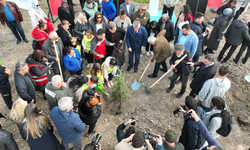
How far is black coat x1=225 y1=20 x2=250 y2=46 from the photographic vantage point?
5.71 m

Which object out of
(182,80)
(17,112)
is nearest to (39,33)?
(17,112)

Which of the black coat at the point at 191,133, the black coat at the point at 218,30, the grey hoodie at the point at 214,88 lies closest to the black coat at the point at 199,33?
the black coat at the point at 218,30

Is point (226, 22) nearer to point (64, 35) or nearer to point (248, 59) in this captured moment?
point (248, 59)

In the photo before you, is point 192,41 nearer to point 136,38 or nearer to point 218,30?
point 136,38

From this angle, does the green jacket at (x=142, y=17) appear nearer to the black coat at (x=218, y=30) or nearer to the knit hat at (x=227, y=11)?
the black coat at (x=218, y=30)

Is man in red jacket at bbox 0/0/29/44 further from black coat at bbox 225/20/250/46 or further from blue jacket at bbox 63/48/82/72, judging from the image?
black coat at bbox 225/20/250/46

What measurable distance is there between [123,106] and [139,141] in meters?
2.69

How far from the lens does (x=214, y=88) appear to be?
3.83 meters

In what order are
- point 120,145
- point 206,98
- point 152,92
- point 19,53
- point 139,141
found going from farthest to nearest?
point 19,53, point 152,92, point 206,98, point 120,145, point 139,141

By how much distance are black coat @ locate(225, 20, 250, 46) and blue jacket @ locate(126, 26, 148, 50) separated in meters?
3.26

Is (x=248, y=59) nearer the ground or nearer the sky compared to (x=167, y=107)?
nearer the sky

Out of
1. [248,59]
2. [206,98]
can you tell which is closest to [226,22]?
[248,59]

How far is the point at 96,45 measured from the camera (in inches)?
209

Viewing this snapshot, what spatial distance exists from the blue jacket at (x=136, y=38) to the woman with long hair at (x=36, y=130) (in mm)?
3920
